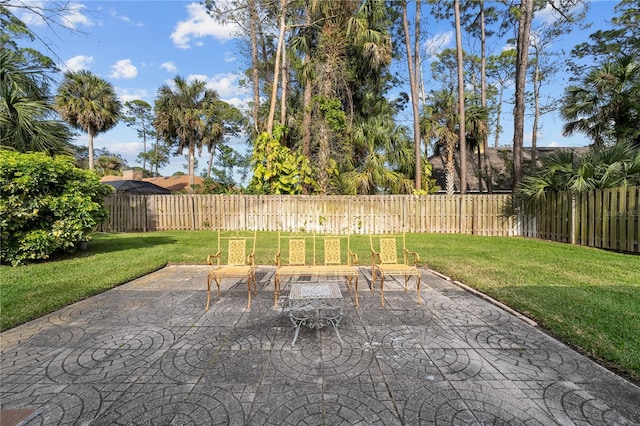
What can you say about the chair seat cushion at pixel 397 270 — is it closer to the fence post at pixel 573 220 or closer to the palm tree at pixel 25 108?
the fence post at pixel 573 220

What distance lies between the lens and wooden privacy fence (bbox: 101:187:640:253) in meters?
12.6

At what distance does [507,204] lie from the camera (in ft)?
40.7

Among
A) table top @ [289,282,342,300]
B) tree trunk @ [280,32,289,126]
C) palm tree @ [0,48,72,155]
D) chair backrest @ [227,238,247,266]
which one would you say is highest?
tree trunk @ [280,32,289,126]

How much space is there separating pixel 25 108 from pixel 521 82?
15.9 m

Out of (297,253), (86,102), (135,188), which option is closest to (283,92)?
(135,188)

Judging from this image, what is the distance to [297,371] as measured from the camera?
8.88 feet

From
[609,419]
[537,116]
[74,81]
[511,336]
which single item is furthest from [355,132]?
[74,81]

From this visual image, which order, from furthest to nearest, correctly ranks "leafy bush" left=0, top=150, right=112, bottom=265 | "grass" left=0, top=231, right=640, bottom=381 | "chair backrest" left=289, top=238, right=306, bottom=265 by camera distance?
"leafy bush" left=0, top=150, right=112, bottom=265, "chair backrest" left=289, top=238, right=306, bottom=265, "grass" left=0, top=231, right=640, bottom=381

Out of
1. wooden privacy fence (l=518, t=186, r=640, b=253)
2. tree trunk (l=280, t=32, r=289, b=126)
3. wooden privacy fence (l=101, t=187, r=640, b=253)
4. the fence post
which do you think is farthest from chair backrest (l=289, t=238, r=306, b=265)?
tree trunk (l=280, t=32, r=289, b=126)

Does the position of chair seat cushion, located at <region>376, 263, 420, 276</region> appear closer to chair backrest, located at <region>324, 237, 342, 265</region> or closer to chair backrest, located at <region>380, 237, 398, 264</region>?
chair backrest, located at <region>380, 237, 398, 264</region>

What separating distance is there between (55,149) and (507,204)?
15224 mm

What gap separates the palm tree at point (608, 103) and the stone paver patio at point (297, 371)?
443 inches

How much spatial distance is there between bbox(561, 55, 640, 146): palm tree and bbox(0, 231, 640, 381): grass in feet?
17.3

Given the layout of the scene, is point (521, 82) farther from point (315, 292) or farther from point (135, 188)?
point (135, 188)
